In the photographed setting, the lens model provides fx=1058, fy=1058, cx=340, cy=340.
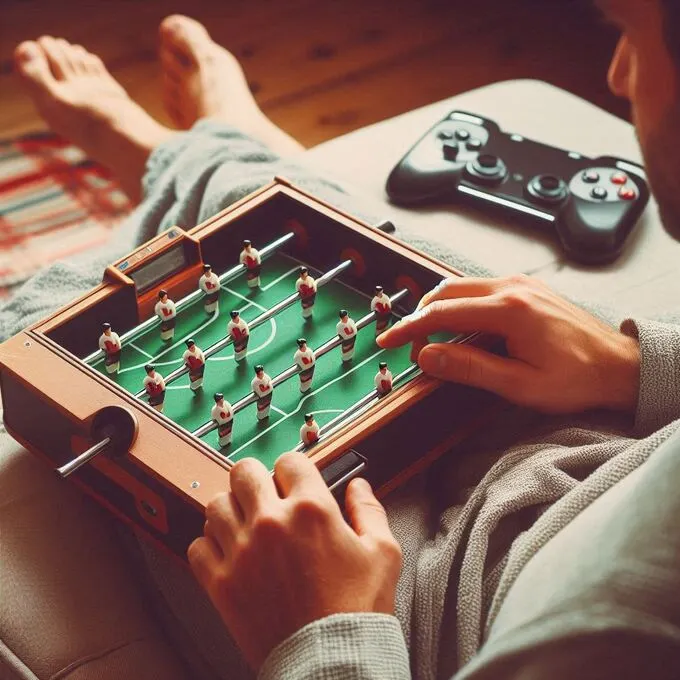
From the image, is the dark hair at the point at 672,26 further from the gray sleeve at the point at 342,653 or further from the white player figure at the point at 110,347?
the white player figure at the point at 110,347

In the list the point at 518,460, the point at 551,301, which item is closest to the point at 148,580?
the point at 518,460

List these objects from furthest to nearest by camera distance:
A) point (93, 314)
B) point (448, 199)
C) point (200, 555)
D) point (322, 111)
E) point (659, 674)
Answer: point (322, 111) < point (448, 199) < point (93, 314) < point (200, 555) < point (659, 674)

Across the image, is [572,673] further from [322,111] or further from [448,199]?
[322,111]

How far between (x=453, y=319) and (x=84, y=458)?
40 centimetres

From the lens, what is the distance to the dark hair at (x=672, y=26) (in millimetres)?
777

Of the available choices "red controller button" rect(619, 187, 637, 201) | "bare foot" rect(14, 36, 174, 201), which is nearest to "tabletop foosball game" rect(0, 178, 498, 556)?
"red controller button" rect(619, 187, 637, 201)

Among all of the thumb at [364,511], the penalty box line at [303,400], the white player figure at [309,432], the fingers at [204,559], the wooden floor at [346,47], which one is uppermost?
the white player figure at [309,432]

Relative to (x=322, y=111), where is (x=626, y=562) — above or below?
above

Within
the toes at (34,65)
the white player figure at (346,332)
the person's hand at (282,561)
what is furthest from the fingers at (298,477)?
the toes at (34,65)

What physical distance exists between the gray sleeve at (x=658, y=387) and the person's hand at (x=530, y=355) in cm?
1

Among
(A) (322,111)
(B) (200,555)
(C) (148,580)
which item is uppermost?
(B) (200,555)

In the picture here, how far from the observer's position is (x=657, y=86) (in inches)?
32.4

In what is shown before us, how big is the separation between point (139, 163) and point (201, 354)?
0.76 metres

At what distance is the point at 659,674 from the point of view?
0.67 meters
